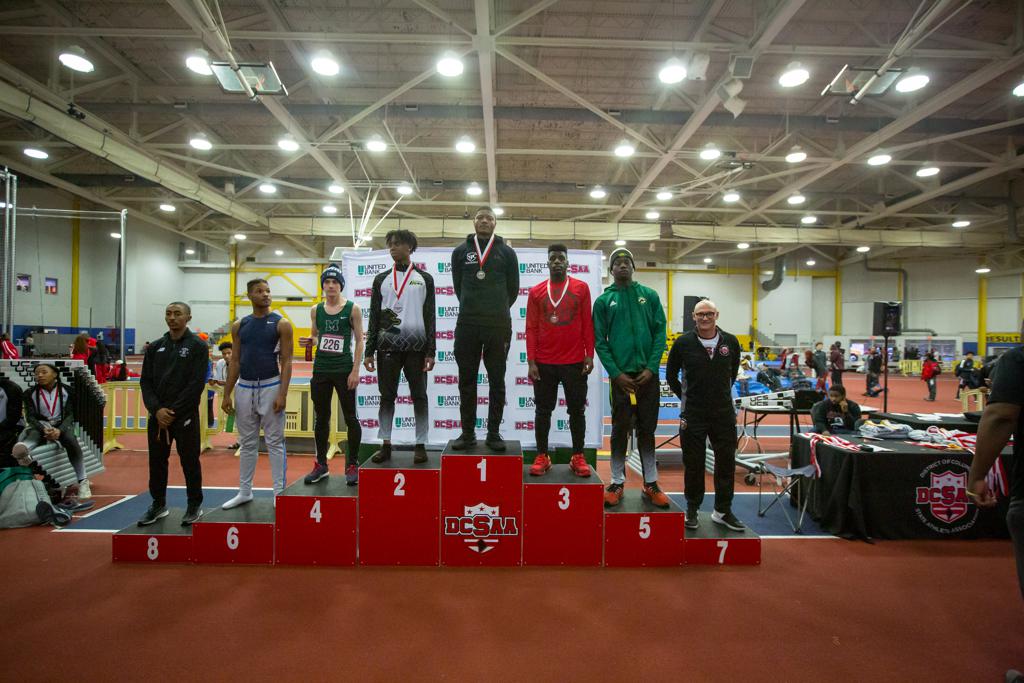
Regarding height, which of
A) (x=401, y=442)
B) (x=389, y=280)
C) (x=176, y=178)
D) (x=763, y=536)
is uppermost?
(x=176, y=178)

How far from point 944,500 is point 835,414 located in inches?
70.1

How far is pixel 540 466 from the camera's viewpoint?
12.9ft

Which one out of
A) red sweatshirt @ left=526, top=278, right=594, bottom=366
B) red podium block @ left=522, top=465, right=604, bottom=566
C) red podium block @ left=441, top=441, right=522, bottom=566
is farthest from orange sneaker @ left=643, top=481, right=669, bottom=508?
red sweatshirt @ left=526, top=278, right=594, bottom=366

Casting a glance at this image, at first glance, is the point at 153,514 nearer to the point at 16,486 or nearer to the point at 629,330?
the point at 16,486

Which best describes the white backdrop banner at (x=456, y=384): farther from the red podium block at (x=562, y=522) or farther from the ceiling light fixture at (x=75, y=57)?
the ceiling light fixture at (x=75, y=57)

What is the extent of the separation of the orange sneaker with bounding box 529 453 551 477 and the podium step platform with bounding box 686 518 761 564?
1.28 metres

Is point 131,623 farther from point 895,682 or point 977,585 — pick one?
point 977,585

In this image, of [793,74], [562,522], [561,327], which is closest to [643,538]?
[562,522]

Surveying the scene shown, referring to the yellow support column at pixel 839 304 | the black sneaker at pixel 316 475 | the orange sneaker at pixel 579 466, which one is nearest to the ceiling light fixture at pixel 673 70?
the orange sneaker at pixel 579 466

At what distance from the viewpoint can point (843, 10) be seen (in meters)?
7.35

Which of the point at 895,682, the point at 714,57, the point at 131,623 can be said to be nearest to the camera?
the point at 895,682

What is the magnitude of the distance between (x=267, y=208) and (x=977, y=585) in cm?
2203

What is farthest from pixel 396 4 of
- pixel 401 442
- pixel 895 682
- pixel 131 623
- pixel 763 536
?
pixel 895 682

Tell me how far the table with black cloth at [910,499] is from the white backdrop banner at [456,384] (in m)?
2.48
